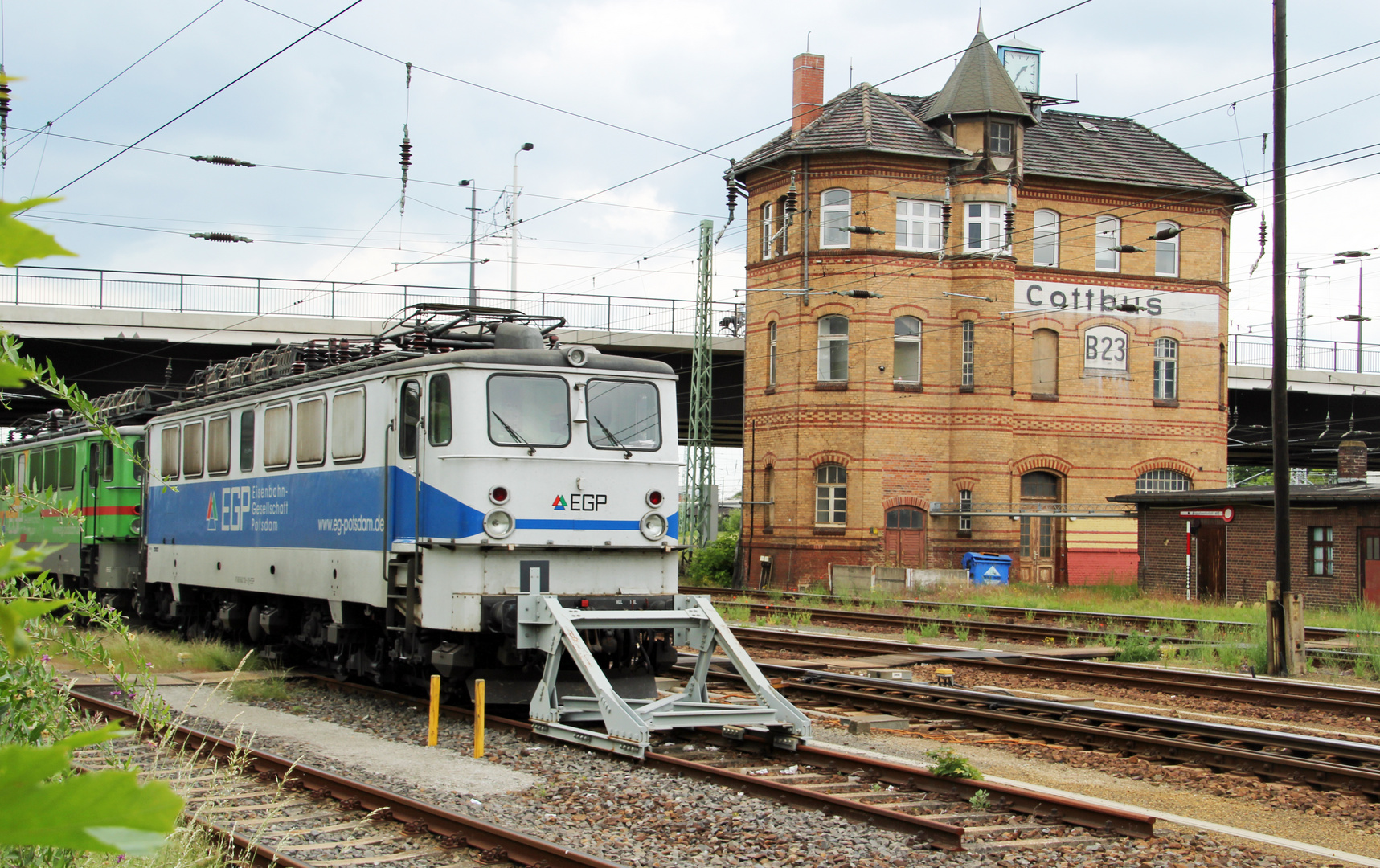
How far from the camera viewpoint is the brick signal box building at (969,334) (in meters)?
35.8

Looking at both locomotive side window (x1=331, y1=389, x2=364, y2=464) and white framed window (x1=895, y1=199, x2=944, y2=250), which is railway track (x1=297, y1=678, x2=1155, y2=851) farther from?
white framed window (x1=895, y1=199, x2=944, y2=250)

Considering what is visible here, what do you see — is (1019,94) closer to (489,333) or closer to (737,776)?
(489,333)

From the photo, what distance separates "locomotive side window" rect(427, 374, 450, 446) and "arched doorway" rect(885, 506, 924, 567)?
25122mm

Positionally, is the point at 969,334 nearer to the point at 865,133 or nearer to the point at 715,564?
the point at 865,133

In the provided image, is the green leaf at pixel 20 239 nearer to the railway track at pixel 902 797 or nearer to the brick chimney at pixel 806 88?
the railway track at pixel 902 797

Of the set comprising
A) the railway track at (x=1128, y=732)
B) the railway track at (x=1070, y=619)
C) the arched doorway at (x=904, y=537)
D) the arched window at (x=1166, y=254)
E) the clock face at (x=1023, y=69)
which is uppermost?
the clock face at (x=1023, y=69)

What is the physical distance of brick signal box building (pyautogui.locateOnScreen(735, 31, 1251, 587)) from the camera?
35.8 metres

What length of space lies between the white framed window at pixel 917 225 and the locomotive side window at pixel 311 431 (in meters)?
24.6

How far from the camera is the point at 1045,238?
37938mm

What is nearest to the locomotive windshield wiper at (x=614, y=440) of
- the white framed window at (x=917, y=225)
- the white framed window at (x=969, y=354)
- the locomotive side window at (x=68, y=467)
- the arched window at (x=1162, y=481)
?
the locomotive side window at (x=68, y=467)

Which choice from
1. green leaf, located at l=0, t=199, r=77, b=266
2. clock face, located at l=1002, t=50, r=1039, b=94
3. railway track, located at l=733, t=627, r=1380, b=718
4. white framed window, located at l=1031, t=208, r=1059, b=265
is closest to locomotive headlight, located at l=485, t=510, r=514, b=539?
railway track, located at l=733, t=627, r=1380, b=718

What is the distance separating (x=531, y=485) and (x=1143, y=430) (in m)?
30.9

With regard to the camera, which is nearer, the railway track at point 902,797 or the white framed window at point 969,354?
the railway track at point 902,797

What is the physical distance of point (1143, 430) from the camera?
38.7 metres
